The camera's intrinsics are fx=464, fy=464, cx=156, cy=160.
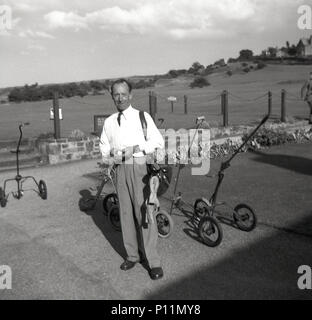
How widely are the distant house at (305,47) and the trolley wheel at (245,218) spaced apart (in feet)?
224

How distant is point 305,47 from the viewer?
72188 mm

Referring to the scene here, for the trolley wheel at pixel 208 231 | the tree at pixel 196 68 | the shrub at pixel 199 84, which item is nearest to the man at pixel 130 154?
the trolley wheel at pixel 208 231

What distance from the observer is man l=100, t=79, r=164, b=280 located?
177 inches

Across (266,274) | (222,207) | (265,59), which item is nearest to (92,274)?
(266,274)

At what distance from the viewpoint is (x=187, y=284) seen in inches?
175

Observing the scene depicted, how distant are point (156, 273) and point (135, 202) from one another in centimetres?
73

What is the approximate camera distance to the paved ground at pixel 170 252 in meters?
4.36

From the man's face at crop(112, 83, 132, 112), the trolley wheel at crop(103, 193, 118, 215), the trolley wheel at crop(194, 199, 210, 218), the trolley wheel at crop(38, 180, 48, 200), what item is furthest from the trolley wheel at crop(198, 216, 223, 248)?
the trolley wheel at crop(38, 180, 48, 200)

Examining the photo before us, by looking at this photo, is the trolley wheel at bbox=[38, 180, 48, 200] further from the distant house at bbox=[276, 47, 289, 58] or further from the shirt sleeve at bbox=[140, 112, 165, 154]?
the distant house at bbox=[276, 47, 289, 58]

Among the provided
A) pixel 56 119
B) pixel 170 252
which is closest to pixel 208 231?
pixel 170 252

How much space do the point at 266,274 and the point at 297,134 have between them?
10.1m

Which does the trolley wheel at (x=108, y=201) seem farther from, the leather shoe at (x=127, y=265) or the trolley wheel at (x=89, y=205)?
the leather shoe at (x=127, y=265)
